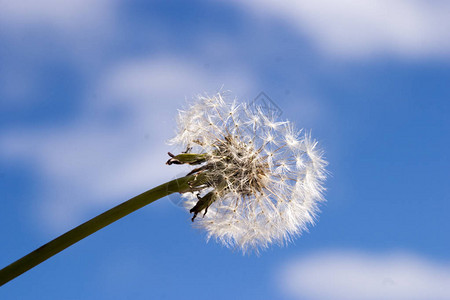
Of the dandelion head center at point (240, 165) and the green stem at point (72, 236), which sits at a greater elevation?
the dandelion head center at point (240, 165)

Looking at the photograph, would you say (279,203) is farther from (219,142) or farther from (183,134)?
(183,134)

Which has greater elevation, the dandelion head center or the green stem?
the dandelion head center

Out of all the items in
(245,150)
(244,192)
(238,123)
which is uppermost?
(238,123)

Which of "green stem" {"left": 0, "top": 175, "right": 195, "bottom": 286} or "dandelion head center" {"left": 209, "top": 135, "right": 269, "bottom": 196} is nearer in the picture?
"green stem" {"left": 0, "top": 175, "right": 195, "bottom": 286}

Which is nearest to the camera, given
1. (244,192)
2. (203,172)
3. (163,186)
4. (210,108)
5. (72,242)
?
(72,242)

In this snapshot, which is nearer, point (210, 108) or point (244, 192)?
point (244, 192)

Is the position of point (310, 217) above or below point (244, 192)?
below

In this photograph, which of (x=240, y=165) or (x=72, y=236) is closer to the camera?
(x=72, y=236)

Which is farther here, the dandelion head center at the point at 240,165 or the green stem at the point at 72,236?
the dandelion head center at the point at 240,165

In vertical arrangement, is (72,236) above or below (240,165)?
below

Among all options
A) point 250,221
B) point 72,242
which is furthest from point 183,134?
point 72,242

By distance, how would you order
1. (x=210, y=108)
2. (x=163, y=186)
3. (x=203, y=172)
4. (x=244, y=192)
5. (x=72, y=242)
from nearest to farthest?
(x=72, y=242)
(x=163, y=186)
(x=203, y=172)
(x=244, y=192)
(x=210, y=108)
